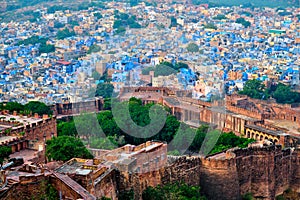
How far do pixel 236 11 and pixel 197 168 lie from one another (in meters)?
76.1

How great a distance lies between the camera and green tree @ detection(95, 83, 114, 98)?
3187 cm

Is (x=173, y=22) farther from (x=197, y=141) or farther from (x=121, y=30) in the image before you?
(x=197, y=141)

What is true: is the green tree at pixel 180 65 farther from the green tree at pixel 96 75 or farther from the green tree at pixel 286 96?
the green tree at pixel 286 96

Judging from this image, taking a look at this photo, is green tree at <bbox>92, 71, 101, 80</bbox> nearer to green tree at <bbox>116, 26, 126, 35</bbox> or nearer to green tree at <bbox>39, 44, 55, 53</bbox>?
green tree at <bbox>39, 44, 55, 53</bbox>

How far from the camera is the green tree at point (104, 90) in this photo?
1255 inches

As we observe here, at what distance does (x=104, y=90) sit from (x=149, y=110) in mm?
10440

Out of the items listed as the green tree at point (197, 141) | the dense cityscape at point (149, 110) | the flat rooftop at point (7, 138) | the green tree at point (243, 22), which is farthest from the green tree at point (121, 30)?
the flat rooftop at point (7, 138)

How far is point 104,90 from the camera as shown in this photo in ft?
107

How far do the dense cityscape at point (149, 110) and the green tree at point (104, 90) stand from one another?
0.09 m

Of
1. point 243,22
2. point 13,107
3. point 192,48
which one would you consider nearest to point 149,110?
point 13,107

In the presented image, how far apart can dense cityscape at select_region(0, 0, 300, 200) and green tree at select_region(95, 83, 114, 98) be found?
0.09 meters

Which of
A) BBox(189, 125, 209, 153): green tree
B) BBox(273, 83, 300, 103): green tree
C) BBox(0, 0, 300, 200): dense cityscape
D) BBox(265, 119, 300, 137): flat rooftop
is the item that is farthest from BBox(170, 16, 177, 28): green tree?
BBox(189, 125, 209, 153): green tree

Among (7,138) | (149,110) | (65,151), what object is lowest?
(149,110)

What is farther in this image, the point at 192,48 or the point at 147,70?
the point at 192,48
